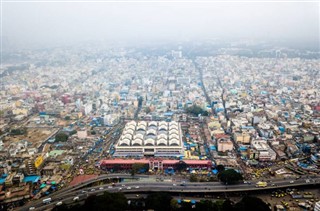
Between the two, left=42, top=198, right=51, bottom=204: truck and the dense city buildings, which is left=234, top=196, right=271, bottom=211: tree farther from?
left=42, top=198, right=51, bottom=204: truck

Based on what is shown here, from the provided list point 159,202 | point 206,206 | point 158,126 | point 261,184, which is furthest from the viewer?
point 158,126

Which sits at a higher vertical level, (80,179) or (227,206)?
(227,206)

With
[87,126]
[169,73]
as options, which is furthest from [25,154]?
[169,73]

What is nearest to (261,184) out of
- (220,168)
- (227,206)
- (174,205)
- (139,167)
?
(220,168)

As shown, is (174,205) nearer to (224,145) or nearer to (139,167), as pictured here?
(139,167)

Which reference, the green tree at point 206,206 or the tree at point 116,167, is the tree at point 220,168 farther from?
the tree at point 116,167

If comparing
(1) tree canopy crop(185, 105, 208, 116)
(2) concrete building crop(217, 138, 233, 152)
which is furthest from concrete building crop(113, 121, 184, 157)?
(1) tree canopy crop(185, 105, 208, 116)

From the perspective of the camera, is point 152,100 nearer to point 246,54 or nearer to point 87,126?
point 87,126

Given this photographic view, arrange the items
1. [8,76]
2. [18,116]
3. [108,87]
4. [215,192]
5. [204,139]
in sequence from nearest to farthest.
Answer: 1. [215,192]
2. [204,139]
3. [18,116]
4. [108,87]
5. [8,76]
